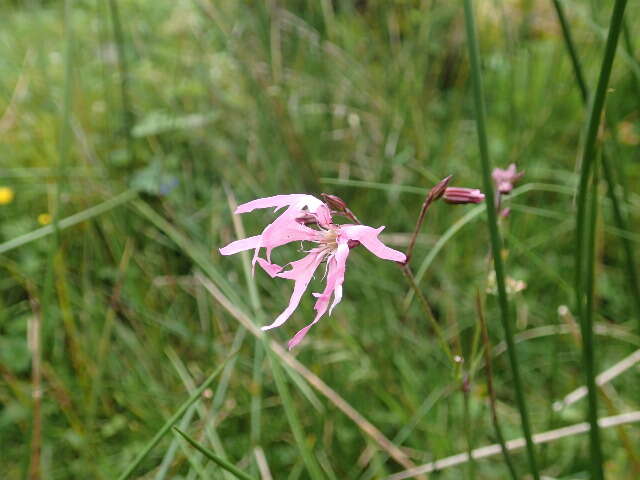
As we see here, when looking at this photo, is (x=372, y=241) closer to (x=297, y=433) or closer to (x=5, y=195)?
(x=297, y=433)

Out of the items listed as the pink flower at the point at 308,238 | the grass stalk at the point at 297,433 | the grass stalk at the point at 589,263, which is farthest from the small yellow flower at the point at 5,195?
the grass stalk at the point at 589,263

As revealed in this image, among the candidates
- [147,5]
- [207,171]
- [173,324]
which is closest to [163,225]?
[173,324]

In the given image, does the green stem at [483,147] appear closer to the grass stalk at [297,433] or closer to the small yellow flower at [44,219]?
the grass stalk at [297,433]

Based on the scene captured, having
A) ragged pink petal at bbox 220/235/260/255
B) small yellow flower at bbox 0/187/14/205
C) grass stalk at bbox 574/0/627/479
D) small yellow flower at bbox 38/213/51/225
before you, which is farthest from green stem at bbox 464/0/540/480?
small yellow flower at bbox 0/187/14/205

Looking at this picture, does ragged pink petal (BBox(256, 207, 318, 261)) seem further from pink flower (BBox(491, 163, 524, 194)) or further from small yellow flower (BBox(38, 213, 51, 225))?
small yellow flower (BBox(38, 213, 51, 225))

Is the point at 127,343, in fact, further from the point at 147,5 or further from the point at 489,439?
the point at 147,5

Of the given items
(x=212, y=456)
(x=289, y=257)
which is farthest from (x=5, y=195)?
(x=212, y=456)
